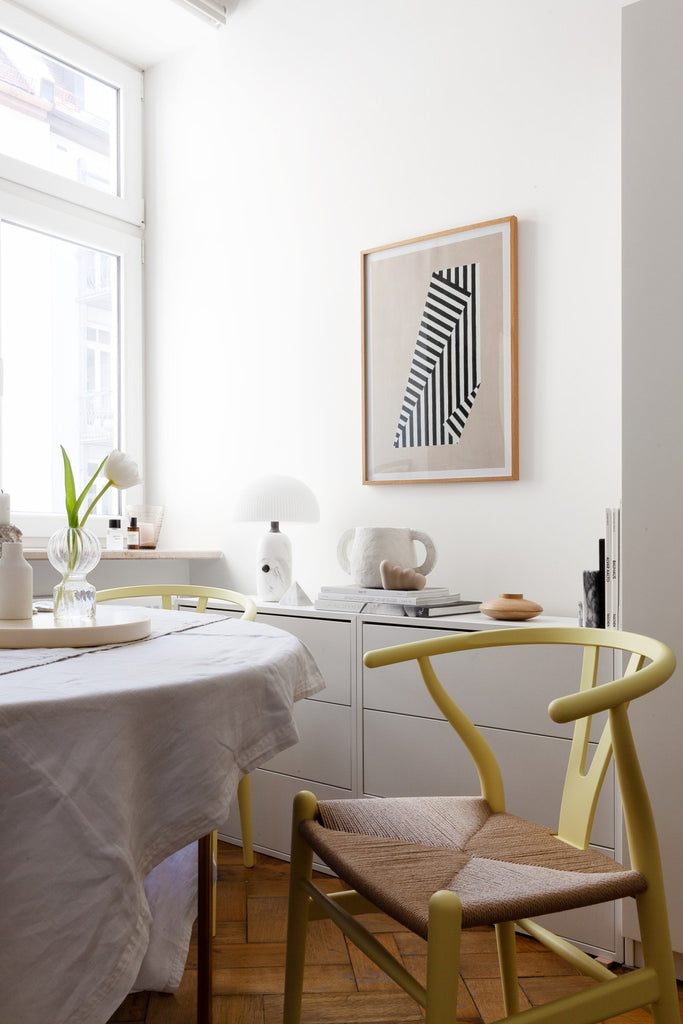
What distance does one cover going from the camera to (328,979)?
179 centimetres

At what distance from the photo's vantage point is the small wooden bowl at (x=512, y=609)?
212 centimetres

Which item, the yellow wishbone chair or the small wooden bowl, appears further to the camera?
the small wooden bowl

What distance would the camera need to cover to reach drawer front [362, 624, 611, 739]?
193cm

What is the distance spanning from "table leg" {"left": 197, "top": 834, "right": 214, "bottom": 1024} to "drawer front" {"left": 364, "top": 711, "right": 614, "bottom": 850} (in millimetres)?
775

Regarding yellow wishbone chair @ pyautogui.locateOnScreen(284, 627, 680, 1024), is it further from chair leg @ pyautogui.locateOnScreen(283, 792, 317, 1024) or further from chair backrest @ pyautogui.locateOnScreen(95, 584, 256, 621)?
chair backrest @ pyautogui.locateOnScreen(95, 584, 256, 621)

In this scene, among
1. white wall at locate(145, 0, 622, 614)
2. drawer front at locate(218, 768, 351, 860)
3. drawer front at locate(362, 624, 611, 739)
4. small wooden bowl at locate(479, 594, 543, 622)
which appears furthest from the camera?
drawer front at locate(218, 768, 351, 860)

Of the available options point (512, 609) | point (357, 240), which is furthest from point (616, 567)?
point (357, 240)

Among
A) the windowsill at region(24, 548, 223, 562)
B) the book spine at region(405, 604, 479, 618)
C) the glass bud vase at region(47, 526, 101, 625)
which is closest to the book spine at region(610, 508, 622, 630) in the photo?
the book spine at region(405, 604, 479, 618)

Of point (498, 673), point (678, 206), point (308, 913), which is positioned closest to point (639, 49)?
point (678, 206)

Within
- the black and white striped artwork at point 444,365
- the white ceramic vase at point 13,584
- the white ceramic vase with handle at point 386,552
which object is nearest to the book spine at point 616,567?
the white ceramic vase with handle at point 386,552

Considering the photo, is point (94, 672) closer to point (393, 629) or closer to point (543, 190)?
point (393, 629)

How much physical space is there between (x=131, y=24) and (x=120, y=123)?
1.17 feet

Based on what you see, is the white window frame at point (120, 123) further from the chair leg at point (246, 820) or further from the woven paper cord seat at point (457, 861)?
the woven paper cord seat at point (457, 861)

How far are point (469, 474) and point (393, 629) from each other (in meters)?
0.54
